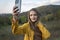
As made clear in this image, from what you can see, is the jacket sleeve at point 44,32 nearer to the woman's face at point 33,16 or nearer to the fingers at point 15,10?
the woman's face at point 33,16

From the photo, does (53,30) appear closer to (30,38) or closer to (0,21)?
(30,38)

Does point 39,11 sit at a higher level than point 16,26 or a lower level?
higher

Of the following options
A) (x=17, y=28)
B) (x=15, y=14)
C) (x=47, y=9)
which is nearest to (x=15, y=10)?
(x=15, y=14)

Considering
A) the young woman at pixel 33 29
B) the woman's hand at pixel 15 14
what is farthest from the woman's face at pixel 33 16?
the woman's hand at pixel 15 14

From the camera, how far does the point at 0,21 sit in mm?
2223

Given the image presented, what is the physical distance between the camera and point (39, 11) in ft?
7.32

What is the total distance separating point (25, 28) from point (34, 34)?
0.09 m

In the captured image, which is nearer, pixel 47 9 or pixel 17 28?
pixel 17 28

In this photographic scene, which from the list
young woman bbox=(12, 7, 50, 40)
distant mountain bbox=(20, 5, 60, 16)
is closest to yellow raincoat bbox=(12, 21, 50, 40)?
young woman bbox=(12, 7, 50, 40)

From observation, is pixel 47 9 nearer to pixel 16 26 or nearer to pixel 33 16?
pixel 33 16

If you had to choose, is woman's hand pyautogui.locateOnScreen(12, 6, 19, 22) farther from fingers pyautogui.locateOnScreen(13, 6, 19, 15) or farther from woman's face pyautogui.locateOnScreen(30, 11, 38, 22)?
woman's face pyautogui.locateOnScreen(30, 11, 38, 22)

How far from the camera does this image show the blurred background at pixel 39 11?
7.23 ft

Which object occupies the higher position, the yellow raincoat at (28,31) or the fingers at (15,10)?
the fingers at (15,10)

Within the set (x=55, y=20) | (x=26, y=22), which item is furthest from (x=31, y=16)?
(x=55, y=20)
